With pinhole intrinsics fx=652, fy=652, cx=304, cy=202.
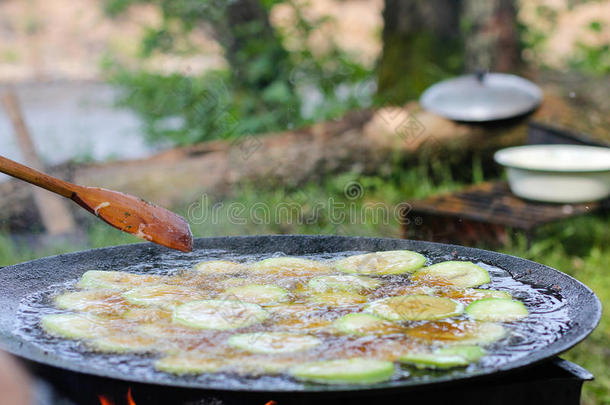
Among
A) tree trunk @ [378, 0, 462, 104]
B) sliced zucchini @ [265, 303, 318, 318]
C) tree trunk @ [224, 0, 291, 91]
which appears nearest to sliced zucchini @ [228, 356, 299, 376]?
sliced zucchini @ [265, 303, 318, 318]

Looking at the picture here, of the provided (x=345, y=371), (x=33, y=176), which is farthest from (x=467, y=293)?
(x=33, y=176)

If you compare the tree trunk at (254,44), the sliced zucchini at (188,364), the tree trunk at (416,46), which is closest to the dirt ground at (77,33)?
the tree trunk at (254,44)

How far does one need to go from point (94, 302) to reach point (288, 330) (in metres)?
0.59

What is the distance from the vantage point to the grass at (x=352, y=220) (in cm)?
412

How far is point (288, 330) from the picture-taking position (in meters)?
1.59

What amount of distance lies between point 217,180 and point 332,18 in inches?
122

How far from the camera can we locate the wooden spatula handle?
1761 mm

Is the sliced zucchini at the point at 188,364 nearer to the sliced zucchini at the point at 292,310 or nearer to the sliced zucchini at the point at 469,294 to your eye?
the sliced zucchini at the point at 292,310

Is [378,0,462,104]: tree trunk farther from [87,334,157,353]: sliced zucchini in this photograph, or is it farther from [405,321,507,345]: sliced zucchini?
[87,334,157,353]: sliced zucchini

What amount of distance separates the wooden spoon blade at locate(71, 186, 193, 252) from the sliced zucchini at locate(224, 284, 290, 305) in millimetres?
249

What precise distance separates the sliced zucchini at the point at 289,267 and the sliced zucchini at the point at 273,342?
53 cm

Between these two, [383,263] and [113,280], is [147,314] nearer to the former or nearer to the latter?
[113,280]

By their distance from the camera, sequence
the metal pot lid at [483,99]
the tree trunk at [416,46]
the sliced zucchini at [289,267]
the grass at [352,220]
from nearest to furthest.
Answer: the sliced zucchini at [289,267] < the grass at [352,220] < the metal pot lid at [483,99] < the tree trunk at [416,46]

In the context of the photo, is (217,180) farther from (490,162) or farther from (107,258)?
(107,258)
